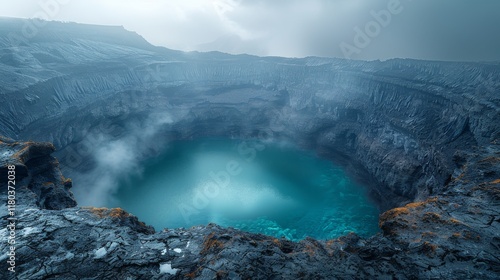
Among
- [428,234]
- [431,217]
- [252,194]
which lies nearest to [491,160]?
[431,217]

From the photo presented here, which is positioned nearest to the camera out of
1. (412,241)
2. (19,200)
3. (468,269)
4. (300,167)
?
(468,269)

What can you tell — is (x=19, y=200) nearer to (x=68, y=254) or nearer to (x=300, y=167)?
(x=68, y=254)

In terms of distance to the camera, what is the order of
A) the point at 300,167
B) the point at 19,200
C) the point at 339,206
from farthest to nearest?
the point at 300,167 → the point at 339,206 → the point at 19,200

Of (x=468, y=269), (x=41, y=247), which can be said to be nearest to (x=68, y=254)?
(x=41, y=247)

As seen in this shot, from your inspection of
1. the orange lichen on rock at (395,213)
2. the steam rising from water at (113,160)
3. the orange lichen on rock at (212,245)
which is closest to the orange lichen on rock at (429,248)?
the orange lichen on rock at (395,213)

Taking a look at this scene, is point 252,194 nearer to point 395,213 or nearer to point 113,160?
point 395,213

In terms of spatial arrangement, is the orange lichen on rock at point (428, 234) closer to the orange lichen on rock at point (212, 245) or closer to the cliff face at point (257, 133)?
the cliff face at point (257, 133)
